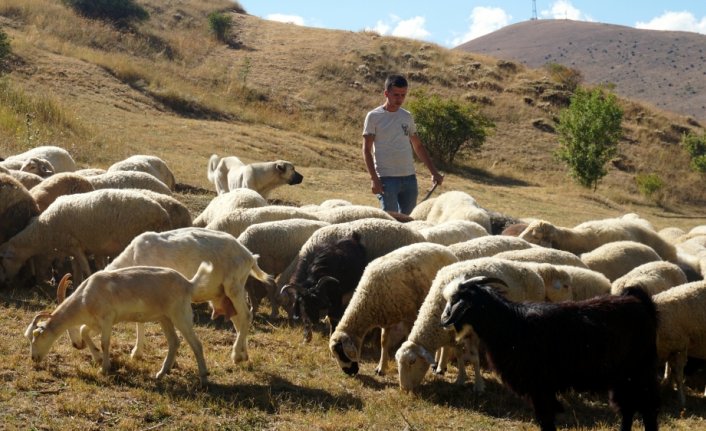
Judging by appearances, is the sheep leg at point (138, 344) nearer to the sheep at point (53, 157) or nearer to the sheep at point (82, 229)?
the sheep at point (82, 229)

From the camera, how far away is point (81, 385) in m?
6.31

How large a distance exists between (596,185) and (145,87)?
20754mm

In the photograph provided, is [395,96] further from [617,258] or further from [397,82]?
[617,258]

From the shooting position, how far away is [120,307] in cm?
661

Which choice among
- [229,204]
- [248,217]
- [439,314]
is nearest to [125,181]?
[229,204]

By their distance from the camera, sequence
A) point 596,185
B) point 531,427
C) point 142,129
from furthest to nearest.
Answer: point 596,185 → point 142,129 → point 531,427

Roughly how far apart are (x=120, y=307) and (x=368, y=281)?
2.56m

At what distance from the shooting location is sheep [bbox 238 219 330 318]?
33.7 feet

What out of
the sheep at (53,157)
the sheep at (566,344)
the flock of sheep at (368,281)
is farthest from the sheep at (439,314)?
the sheep at (53,157)

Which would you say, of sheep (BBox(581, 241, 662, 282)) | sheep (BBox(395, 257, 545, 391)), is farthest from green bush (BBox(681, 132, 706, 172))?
sheep (BBox(395, 257, 545, 391))

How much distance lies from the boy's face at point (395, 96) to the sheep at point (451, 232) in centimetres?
169

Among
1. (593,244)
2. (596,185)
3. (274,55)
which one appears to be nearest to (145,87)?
(274,55)

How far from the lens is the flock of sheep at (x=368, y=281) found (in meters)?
6.09

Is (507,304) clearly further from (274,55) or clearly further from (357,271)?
(274,55)
